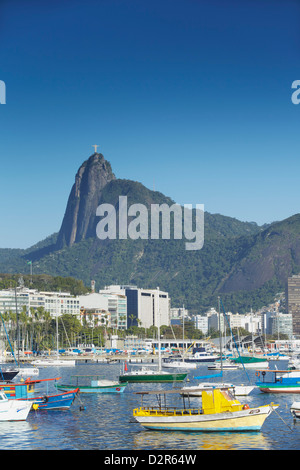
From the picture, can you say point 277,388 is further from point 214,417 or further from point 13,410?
point 13,410

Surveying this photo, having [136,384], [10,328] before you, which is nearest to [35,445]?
[136,384]

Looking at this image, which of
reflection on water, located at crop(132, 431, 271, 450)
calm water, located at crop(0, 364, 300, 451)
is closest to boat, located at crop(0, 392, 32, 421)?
calm water, located at crop(0, 364, 300, 451)

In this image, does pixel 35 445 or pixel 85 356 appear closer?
pixel 35 445

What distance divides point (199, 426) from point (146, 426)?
282cm

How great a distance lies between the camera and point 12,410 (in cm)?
3741

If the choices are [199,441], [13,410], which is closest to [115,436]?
[199,441]

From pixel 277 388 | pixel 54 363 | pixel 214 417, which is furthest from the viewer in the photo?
pixel 54 363

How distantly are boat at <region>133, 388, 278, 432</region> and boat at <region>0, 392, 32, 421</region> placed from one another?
6999 mm

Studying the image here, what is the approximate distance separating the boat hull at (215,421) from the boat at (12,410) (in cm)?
783

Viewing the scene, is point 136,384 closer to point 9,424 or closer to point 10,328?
point 9,424

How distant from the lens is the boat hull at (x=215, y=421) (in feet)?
109

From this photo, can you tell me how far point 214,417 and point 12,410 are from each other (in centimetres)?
1114

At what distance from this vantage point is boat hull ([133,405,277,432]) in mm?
33375
